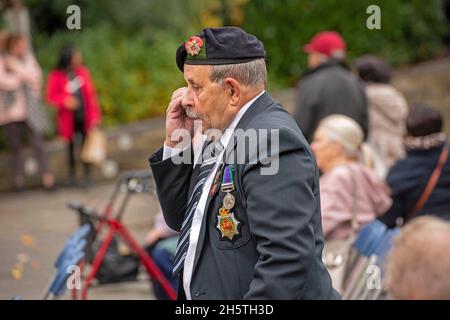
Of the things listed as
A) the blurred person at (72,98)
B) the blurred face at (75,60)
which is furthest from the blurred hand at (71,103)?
the blurred face at (75,60)

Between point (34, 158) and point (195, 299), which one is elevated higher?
point (195, 299)

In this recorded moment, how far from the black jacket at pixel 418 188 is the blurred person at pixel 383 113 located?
312 centimetres

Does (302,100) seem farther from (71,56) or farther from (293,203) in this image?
(293,203)

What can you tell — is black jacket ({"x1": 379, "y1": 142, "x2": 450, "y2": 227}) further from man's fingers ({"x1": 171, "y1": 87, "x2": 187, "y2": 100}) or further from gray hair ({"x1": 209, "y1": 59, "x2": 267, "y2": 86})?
gray hair ({"x1": 209, "y1": 59, "x2": 267, "y2": 86})

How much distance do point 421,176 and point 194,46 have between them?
354 cm

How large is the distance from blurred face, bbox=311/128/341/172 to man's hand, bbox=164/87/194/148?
2.87 meters

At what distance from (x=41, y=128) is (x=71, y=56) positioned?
1036 millimetres

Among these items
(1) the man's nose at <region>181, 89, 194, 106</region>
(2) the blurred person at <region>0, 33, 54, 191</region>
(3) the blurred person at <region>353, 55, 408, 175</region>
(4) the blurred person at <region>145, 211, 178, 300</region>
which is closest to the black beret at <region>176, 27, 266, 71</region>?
(1) the man's nose at <region>181, 89, 194, 106</region>

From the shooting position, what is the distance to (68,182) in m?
13.7

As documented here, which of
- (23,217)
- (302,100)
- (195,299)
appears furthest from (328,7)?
(195,299)

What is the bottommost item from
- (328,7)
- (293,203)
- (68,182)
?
(68,182)

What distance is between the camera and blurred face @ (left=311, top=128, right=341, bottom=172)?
6559mm

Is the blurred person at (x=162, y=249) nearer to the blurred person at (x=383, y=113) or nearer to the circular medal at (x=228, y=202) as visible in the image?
the blurred person at (x=383, y=113)

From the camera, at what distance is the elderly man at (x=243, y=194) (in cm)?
325
